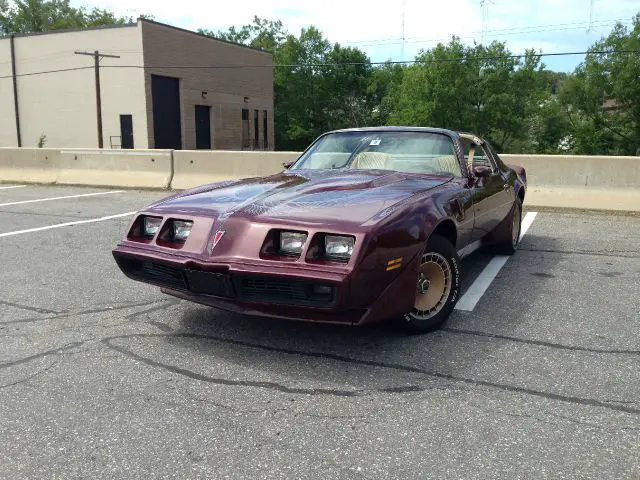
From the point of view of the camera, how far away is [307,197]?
384 cm

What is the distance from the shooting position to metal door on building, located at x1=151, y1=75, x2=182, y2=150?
35.2 meters

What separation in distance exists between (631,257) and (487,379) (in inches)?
157

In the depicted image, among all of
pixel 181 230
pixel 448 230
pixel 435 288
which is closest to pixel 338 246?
pixel 435 288

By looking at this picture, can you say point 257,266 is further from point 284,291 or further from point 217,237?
point 217,237

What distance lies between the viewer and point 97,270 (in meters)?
5.69

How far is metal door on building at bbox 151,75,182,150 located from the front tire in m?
33.4

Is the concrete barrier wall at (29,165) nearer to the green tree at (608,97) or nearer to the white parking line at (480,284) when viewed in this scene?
the white parking line at (480,284)

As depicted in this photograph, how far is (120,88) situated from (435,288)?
34.3m

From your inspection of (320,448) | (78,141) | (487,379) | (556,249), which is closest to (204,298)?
(320,448)

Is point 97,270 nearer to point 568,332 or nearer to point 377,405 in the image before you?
point 377,405

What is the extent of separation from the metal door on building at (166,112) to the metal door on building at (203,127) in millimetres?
2109

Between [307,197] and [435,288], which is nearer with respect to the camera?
[307,197]

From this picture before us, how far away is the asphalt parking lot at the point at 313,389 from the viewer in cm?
248

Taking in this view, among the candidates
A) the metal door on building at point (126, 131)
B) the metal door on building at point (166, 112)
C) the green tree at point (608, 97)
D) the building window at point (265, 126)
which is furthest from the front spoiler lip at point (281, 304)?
the green tree at point (608, 97)
